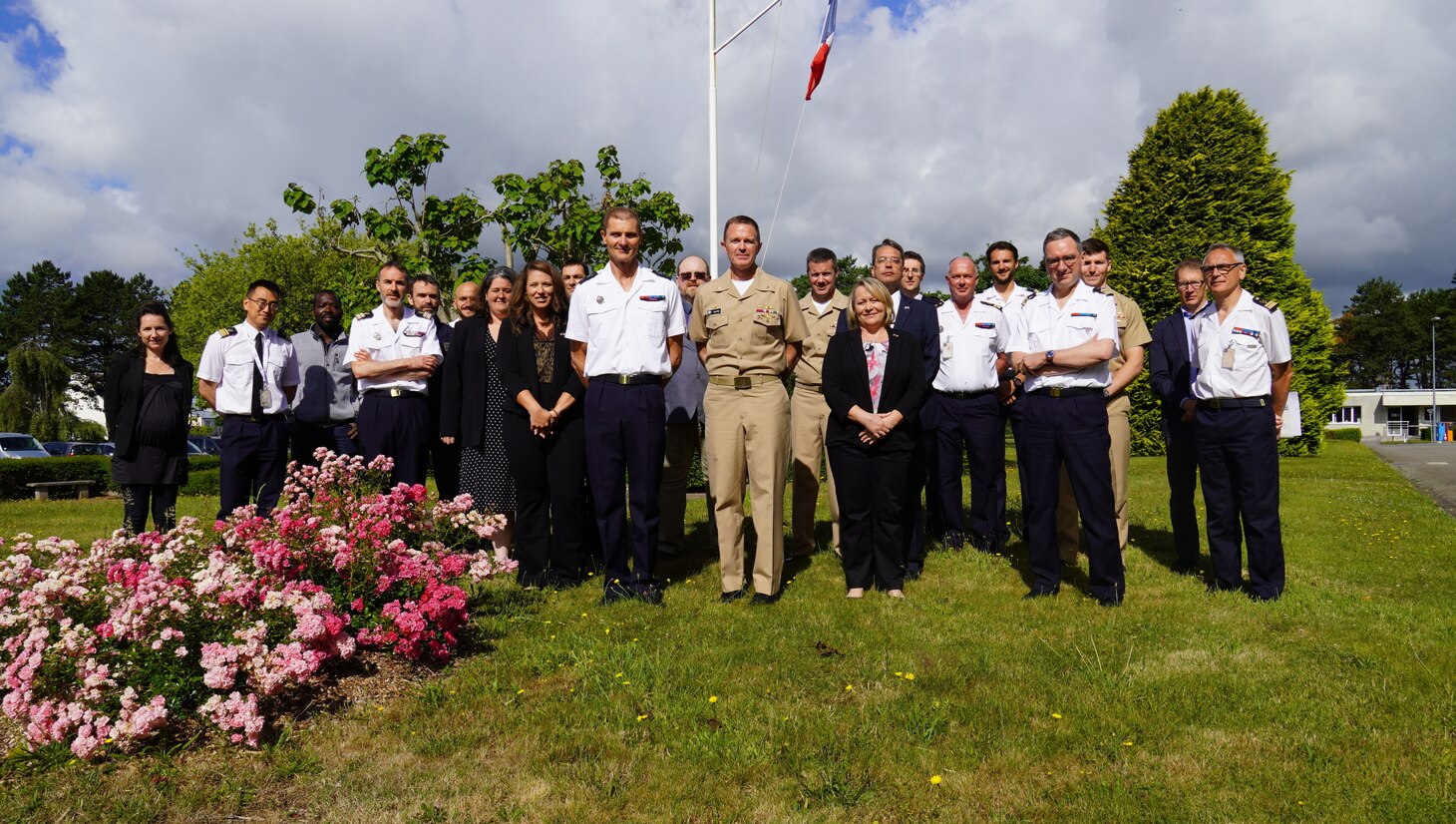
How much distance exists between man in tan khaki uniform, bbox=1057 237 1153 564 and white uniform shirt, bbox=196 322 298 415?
5.77 meters

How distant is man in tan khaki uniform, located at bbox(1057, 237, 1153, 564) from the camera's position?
6168 millimetres

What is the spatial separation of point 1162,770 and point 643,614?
2.91m

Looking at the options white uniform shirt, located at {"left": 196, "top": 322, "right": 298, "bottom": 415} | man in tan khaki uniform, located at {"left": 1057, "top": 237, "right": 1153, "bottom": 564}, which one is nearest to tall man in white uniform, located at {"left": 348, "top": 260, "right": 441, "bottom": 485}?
white uniform shirt, located at {"left": 196, "top": 322, "right": 298, "bottom": 415}

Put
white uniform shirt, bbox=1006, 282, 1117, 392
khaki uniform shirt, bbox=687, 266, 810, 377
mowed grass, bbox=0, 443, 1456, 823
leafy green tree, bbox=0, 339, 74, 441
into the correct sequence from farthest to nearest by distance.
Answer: leafy green tree, bbox=0, 339, 74, 441 → khaki uniform shirt, bbox=687, 266, 810, 377 → white uniform shirt, bbox=1006, 282, 1117, 392 → mowed grass, bbox=0, 443, 1456, 823

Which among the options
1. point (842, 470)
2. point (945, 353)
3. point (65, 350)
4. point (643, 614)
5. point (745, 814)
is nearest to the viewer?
point (745, 814)

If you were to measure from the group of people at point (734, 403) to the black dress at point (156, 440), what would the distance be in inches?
0.6

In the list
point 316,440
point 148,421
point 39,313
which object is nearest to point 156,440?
point 148,421

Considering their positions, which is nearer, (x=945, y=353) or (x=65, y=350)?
(x=945, y=353)

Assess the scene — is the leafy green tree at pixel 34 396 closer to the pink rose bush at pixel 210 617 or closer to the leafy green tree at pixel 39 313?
the leafy green tree at pixel 39 313

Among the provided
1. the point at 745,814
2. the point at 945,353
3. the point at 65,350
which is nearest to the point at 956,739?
the point at 745,814

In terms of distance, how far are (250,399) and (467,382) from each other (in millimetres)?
1642

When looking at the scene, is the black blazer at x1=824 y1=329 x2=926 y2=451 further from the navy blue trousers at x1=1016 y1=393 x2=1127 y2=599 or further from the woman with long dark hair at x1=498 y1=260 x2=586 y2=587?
the woman with long dark hair at x1=498 y1=260 x2=586 y2=587

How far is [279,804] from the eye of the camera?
2.90 meters

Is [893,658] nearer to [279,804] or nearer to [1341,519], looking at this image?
[279,804]
